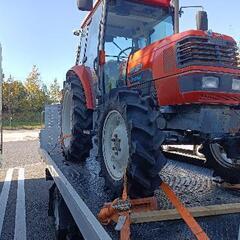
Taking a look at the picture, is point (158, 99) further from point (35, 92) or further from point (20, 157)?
point (35, 92)

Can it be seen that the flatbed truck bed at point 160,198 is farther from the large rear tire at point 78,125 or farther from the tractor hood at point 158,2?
the tractor hood at point 158,2

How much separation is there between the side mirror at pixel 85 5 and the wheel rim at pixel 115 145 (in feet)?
5.17

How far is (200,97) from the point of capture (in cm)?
328

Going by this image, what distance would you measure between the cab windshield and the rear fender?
43 centimetres

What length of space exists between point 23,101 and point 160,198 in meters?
44.4

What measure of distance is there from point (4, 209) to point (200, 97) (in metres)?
4.54

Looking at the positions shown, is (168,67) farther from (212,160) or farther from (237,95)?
(212,160)

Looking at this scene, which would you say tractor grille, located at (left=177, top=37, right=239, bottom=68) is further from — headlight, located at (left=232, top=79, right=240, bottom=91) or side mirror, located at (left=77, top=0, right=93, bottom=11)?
side mirror, located at (left=77, top=0, right=93, bottom=11)

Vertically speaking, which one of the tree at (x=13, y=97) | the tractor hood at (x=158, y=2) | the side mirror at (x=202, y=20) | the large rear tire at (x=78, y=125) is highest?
the tree at (x=13, y=97)

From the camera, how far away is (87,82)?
4977 millimetres

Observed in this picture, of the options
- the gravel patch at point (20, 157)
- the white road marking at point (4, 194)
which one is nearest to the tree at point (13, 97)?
the gravel patch at point (20, 157)

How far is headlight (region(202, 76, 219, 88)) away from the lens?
3.29 m

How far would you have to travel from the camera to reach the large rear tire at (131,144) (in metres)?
2.87

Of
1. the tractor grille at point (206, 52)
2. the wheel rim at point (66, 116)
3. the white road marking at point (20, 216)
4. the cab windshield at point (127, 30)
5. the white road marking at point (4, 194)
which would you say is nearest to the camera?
the tractor grille at point (206, 52)
